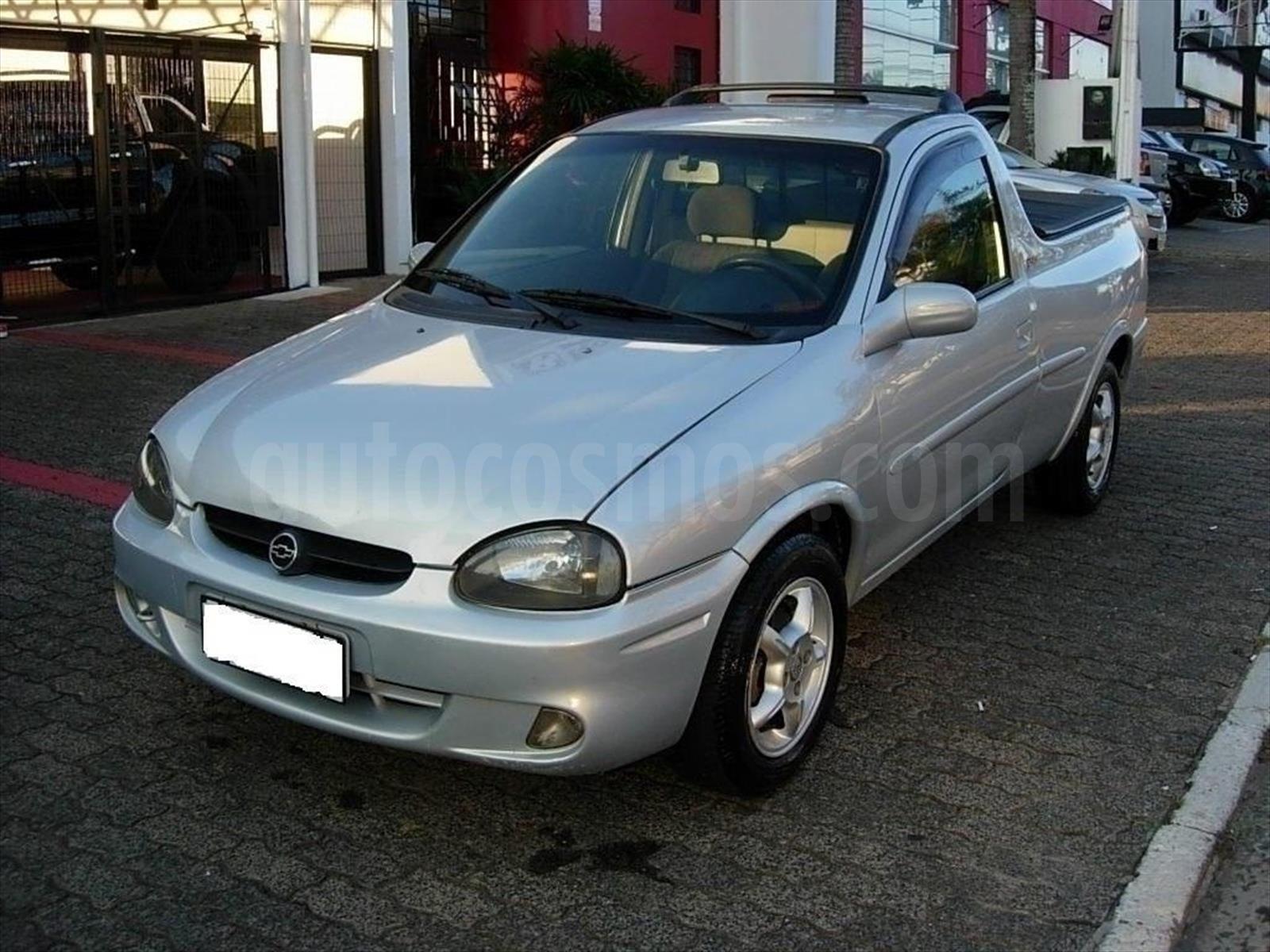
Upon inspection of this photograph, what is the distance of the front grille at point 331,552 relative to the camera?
10.7 ft

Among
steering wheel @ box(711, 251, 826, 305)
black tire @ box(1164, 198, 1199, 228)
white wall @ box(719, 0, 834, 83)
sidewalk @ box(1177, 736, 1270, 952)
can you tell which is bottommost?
sidewalk @ box(1177, 736, 1270, 952)

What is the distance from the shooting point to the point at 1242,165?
84.1 ft

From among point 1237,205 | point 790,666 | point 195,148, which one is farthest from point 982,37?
point 790,666

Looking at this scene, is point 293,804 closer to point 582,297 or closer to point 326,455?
point 326,455

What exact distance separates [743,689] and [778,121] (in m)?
2.21

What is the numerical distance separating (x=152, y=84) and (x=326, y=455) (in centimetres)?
909

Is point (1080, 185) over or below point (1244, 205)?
below

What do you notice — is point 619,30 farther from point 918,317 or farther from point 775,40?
point 918,317

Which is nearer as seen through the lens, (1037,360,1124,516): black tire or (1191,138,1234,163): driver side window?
(1037,360,1124,516): black tire

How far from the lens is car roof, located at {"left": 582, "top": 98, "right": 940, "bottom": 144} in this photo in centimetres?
468

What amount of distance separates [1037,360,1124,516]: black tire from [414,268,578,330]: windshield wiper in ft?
8.80

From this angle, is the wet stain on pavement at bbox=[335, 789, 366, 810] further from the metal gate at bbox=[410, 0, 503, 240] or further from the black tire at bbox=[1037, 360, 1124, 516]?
the metal gate at bbox=[410, 0, 503, 240]

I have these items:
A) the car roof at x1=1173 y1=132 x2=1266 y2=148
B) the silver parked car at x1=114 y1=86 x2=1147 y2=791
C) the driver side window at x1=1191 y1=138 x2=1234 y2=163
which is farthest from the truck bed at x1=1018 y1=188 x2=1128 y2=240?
the car roof at x1=1173 y1=132 x2=1266 y2=148

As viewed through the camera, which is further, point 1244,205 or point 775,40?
point 1244,205
